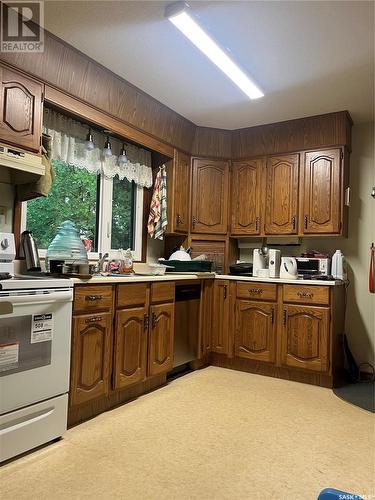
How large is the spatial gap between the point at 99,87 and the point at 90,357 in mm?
1944

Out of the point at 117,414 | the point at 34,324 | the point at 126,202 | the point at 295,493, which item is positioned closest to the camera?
the point at 295,493

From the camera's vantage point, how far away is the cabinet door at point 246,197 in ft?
12.6

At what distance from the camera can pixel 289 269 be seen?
3.39 metres

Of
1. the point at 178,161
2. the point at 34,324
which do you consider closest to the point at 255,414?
the point at 34,324

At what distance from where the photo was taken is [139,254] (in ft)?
12.1

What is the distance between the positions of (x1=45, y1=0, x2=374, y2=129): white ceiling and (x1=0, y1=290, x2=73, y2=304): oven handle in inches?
63.8

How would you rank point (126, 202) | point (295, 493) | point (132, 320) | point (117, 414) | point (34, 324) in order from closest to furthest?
point (295, 493), point (34, 324), point (117, 414), point (132, 320), point (126, 202)

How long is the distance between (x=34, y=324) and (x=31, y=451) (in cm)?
66

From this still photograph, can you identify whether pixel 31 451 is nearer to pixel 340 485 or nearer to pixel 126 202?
pixel 340 485

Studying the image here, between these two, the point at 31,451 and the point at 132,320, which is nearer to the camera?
the point at 31,451

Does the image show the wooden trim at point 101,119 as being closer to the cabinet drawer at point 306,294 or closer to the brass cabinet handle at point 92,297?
the brass cabinet handle at point 92,297

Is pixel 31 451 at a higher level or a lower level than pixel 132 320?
lower

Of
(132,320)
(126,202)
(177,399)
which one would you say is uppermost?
(126,202)

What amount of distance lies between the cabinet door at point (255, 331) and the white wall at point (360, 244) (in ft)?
2.99
